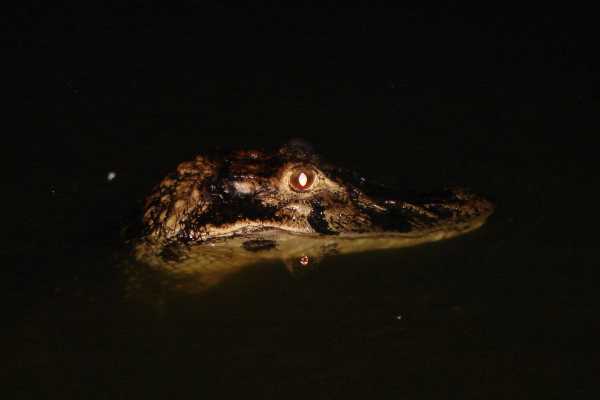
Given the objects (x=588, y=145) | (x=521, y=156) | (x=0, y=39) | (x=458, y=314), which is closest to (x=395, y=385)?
(x=458, y=314)

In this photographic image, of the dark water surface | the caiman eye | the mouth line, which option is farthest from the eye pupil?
the dark water surface

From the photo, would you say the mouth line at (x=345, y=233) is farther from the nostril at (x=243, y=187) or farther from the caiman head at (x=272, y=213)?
the nostril at (x=243, y=187)

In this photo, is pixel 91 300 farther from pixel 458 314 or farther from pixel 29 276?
pixel 458 314

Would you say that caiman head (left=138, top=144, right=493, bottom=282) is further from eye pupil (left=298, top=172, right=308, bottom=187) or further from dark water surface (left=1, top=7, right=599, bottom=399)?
dark water surface (left=1, top=7, right=599, bottom=399)

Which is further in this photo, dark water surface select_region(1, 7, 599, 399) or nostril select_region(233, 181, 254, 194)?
nostril select_region(233, 181, 254, 194)

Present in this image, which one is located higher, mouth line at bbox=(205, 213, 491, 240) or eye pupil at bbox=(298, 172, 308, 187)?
eye pupil at bbox=(298, 172, 308, 187)
